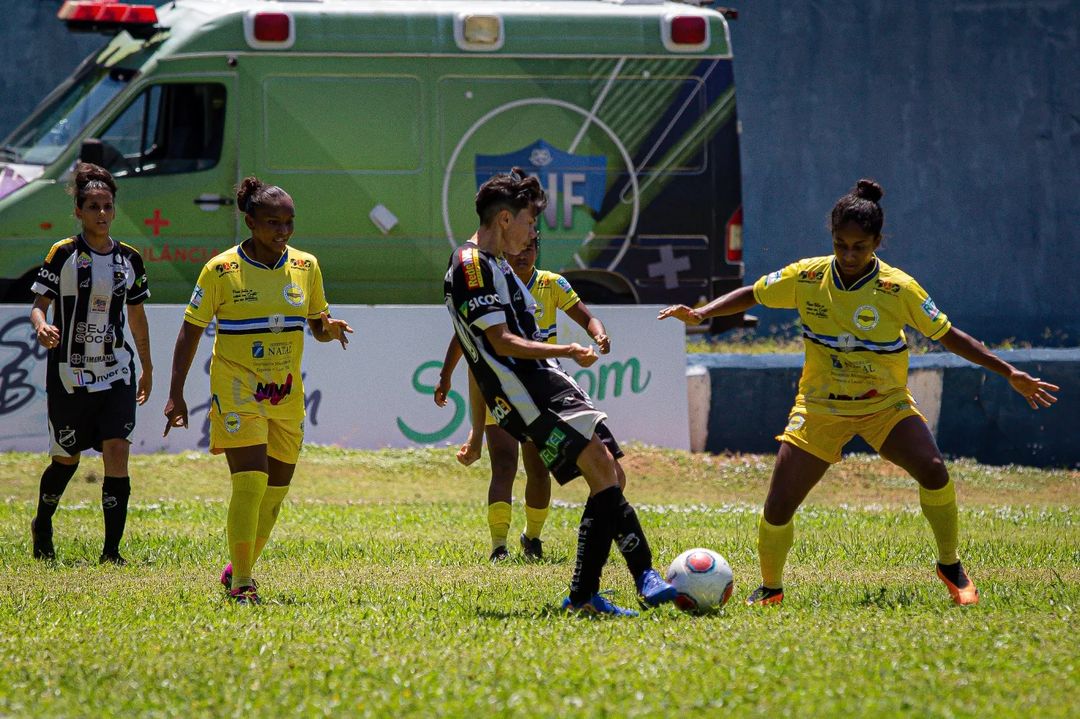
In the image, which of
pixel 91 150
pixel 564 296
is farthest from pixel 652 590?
pixel 91 150

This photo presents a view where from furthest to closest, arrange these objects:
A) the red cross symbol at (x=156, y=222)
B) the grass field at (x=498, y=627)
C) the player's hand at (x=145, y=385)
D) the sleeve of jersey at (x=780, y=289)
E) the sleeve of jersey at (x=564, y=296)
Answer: the red cross symbol at (x=156, y=222) < the sleeve of jersey at (x=564, y=296) < the player's hand at (x=145, y=385) < the sleeve of jersey at (x=780, y=289) < the grass field at (x=498, y=627)

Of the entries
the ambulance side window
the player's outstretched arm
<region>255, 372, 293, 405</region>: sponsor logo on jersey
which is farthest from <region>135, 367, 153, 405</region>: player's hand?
the ambulance side window

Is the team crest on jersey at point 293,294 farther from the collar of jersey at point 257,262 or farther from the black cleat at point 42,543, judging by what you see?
the black cleat at point 42,543

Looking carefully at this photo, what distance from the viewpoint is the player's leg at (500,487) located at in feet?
28.9

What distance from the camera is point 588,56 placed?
48.4 feet

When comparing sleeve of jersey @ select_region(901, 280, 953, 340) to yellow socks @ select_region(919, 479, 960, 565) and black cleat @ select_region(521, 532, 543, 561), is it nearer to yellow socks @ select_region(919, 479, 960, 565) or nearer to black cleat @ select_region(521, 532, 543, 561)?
yellow socks @ select_region(919, 479, 960, 565)

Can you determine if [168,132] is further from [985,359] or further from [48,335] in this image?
[985,359]

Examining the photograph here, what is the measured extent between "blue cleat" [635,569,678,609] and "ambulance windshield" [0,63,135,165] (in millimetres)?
9264

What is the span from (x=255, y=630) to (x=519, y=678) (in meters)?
1.39

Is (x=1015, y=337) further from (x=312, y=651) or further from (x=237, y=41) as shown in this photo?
(x=312, y=651)

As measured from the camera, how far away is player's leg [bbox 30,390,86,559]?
8.68 m

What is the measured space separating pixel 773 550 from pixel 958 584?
890mm

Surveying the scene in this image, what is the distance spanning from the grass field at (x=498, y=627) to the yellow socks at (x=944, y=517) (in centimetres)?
24

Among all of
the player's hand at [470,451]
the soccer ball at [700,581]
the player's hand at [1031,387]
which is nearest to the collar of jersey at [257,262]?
the player's hand at [470,451]
